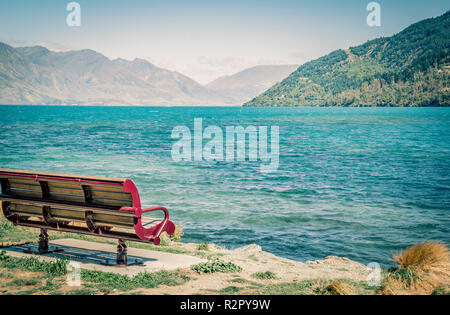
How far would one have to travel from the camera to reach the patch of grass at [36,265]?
7051 mm

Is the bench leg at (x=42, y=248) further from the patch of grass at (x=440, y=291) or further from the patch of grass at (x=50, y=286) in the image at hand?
the patch of grass at (x=440, y=291)

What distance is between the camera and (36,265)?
7289mm

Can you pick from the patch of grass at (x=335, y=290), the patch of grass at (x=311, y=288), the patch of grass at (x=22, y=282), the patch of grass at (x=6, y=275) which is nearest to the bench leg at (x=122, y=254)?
the patch of grass at (x=22, y=282)

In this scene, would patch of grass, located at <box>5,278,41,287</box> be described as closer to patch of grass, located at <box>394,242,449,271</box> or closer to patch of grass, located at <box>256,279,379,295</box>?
patch of grass, located at <box>256,279,379,295</box>

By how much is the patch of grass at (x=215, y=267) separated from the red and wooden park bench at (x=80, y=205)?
0.87 meters

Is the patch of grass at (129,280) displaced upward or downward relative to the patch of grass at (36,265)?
downward

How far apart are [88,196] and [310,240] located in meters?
7.64

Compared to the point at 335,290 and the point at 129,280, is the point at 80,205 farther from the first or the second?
the point at 335,290

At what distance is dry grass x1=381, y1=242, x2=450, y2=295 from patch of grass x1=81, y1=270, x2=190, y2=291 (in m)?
3.20

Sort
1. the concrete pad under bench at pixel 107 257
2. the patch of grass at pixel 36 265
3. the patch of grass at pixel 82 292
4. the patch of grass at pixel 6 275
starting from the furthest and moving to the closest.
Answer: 1. the concrete pad under bench at pixel 107 257
2. the patch of grass at pixel 36 265
3. the patch of grass at pixel 6 275
4. the patch of grass at pixel 82 292
